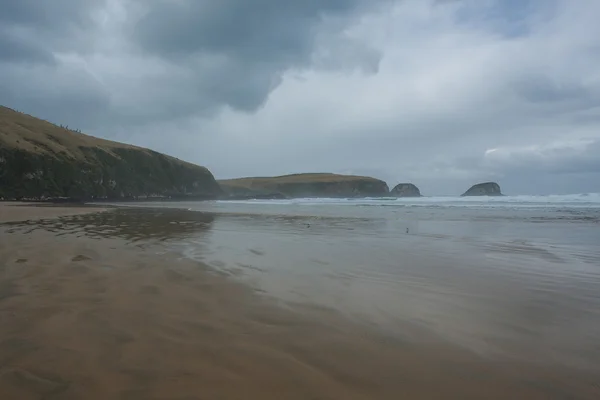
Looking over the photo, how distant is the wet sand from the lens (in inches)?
106

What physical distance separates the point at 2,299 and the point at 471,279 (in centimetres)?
737

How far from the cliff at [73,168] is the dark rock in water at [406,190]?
3881 inches

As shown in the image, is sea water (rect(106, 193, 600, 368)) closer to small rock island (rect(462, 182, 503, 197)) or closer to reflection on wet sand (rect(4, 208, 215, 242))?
reflection on wet sand (rect(4, 208, 215, 242))

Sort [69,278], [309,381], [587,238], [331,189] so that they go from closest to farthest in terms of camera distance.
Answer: [309,381]
[69,278]
[587,238]
[331,189]

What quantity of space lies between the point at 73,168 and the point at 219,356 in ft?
264

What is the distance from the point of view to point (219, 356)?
3221 mm

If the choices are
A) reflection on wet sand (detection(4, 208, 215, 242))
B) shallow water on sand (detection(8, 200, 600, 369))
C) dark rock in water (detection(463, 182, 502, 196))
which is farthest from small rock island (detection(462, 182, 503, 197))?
reflection on wet sand (detection(4, 208, 215, 242))

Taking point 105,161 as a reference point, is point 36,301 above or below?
below

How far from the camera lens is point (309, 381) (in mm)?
2834

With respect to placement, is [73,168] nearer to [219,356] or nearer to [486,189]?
[219,356]

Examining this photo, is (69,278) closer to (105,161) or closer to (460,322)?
(460,322)

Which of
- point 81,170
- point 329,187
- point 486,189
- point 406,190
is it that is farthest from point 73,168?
point 406,190

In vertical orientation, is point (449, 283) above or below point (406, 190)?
below

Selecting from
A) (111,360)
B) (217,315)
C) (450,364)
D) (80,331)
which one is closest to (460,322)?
(450,364)
